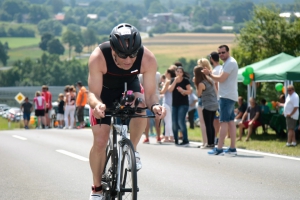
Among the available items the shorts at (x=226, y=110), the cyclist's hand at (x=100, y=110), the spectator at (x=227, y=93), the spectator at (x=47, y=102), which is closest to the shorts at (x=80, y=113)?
the spectator at (x=47, y=102)

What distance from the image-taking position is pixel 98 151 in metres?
7.11

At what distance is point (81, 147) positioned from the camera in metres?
16.2

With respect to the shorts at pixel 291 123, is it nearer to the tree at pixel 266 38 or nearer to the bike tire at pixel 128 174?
the bike tire at pixel 128 174

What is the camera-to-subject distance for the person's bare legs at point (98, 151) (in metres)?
7.00

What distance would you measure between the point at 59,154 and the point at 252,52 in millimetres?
43704

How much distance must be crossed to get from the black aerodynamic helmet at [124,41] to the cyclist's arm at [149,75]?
447 mm

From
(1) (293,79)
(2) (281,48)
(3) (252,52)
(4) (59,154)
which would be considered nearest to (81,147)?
(4) (59,154)

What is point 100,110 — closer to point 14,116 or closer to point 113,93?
point 113,93

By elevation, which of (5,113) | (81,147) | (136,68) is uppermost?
(136,68)

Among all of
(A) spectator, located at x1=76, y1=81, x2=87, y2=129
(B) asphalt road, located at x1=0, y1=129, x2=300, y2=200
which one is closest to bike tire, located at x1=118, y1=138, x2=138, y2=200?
(B) asphalt road, located at x1=0, y1=129, x2=300, y2=200

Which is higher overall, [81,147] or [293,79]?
[293,79]

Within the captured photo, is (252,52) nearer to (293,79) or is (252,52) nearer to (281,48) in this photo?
(281,48)

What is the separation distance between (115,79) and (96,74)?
23 centimetres

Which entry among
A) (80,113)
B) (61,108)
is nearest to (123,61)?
(80,113)
